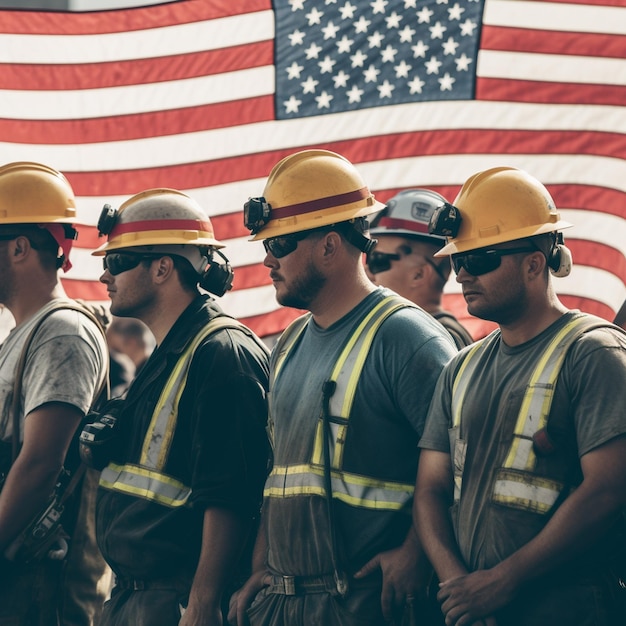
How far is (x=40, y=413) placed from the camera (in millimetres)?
5863

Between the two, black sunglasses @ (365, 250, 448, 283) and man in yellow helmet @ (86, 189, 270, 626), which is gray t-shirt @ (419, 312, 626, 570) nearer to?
man in yellow helmet @ (86, 189, 270, 626)

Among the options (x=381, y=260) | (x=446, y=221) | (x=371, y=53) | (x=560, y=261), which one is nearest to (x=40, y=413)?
(x=446, y=221)

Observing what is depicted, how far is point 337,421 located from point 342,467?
6.8 inches

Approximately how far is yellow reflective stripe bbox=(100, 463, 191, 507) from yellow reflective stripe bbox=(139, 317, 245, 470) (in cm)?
4

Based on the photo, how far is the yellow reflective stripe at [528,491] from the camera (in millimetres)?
4355

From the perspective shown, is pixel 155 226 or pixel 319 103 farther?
pixel 319 103

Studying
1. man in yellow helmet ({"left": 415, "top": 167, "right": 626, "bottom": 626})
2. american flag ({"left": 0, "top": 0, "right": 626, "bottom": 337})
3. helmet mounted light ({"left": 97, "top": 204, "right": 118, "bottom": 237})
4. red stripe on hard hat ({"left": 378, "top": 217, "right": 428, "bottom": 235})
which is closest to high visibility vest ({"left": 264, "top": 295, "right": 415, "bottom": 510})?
man in yellow helmet ({"left": 415, "top": 167, "right": 626, "bottom": 626})

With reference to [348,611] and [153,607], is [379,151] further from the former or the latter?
[348,611]

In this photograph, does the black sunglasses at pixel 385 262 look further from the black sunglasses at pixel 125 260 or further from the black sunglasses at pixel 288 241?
the black sunglasses at pixel 288 241

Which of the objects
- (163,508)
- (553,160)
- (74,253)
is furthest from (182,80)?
(163,508)

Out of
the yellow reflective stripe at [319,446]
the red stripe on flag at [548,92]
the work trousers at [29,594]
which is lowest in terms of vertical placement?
the work trousers at [29,594]

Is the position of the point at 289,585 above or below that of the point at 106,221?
below

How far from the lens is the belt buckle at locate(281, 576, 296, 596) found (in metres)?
4.99

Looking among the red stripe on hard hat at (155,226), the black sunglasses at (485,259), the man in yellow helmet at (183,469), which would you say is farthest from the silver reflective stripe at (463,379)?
the red stripe on hard hat at (155,226)
